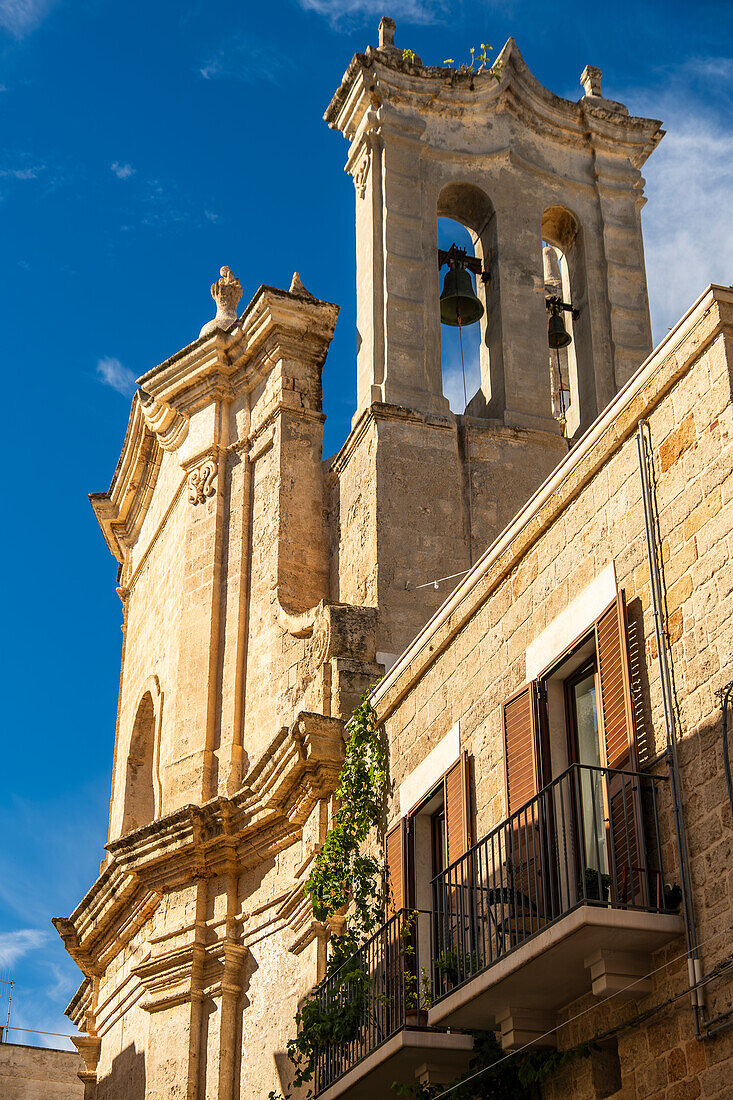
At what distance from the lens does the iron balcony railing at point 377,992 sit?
32.2 ft

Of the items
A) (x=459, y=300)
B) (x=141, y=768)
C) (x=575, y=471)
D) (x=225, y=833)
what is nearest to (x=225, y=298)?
(x=459, y=300)

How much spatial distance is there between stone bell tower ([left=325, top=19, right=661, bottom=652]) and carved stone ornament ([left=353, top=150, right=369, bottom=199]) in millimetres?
30

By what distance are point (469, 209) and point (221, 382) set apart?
3.49 meters

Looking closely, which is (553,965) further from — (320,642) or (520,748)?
(320,642)

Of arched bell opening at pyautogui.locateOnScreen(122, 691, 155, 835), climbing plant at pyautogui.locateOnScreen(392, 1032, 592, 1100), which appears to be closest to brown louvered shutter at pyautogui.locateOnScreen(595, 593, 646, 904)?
climbing plant at pyautogui.locateOnScreen(392, 1032, 592, 1100)

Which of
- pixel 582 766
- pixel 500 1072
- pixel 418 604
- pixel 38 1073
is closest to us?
pixel 582 766

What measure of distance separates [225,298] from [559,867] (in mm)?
11555

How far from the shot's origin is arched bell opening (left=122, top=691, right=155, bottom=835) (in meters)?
17.8

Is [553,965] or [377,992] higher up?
[377,992]

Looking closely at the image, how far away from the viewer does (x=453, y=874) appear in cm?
1010

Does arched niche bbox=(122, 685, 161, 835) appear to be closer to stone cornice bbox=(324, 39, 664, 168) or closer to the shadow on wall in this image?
the shadow on wall

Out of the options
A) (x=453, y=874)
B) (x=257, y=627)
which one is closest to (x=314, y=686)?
(x=257, y=627)

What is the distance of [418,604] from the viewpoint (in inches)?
573

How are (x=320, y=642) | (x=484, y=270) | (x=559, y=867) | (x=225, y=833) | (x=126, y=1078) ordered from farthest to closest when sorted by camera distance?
(x=484, y=270), (x=126, y=1078), (x=320, y=642), (x=225, y=833), (x=559, y=867)
